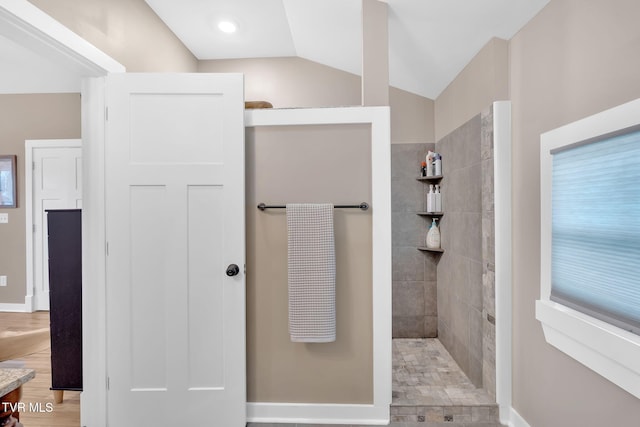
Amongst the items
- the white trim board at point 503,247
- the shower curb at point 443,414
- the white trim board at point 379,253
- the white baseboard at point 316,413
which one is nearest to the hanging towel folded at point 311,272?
the white trim board at point 379,253

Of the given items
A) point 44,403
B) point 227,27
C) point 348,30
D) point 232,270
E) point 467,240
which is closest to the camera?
point 232,270

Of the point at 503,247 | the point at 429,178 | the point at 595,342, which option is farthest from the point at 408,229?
the point at 595,342

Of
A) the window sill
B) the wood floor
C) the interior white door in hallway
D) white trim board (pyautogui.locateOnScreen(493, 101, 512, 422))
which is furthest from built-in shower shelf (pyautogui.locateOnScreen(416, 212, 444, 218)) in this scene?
the interior white door in hallway

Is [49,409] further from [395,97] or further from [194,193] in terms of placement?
[395,97]

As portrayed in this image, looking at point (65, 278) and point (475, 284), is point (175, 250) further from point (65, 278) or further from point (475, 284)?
point (475, 284)

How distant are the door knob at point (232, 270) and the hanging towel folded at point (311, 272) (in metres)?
0.29

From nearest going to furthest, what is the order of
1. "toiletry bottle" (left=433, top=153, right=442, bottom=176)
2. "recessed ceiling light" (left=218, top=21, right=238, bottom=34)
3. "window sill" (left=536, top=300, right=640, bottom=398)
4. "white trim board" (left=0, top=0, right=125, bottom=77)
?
"window sill" (left=536, top=300, right=640, bottom=398)
"white trim board" (left=0, top=0, right=125, bottom=77)
"recessed ceiling light" (left=218, top=21, right=238, bottom=34)
"toiletry bottle" (left=433, top=153, right=442, bottom=176)

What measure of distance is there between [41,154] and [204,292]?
3.53 meters

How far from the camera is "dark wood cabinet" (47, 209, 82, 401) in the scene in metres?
1.94

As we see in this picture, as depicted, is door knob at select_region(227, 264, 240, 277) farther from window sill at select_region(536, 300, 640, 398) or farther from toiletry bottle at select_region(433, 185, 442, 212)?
toiletry bottle at select_region(433, 185, 442, 212)

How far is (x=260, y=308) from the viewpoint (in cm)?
191

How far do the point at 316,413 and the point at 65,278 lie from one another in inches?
66.9

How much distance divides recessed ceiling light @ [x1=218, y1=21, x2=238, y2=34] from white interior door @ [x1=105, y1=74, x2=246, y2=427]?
1.12 m

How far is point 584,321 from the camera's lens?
50.1 inches
